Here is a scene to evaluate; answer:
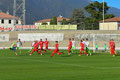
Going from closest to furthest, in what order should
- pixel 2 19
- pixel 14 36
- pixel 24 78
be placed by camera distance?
pixel 24 78 → pixel 14 36 → pixel 2 19

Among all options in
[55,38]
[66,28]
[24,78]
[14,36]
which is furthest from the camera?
[66,28]

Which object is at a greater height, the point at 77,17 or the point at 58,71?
the point at 77,17

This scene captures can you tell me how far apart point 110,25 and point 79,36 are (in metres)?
24.7

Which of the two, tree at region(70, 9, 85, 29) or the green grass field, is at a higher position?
tree at region(70, 9, 85, 29)

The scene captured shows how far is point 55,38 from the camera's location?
2405 inches

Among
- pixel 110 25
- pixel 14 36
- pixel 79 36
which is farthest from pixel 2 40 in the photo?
pixel 110 25

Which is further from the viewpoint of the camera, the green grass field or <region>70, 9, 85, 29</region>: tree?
<region>70, 9, 85, 29</region>: tree

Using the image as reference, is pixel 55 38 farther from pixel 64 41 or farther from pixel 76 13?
pixel 76 13

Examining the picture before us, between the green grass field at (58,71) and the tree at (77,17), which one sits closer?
the green grass field at (58,71)

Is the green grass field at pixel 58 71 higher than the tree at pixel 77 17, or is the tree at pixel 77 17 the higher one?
the tree at pixel 77 17

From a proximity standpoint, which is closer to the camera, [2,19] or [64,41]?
[64,41]

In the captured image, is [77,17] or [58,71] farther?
[77,17]

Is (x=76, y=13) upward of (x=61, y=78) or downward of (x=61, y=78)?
upward

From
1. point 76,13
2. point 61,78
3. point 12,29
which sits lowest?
point 61,78
